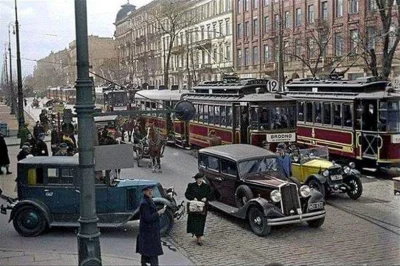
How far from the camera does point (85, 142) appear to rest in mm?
6305

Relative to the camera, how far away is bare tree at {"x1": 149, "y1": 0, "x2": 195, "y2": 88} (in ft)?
107

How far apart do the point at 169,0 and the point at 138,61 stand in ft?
33.8

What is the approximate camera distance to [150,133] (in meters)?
18.9

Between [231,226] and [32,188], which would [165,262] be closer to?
[231,226]

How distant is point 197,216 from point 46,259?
257cm

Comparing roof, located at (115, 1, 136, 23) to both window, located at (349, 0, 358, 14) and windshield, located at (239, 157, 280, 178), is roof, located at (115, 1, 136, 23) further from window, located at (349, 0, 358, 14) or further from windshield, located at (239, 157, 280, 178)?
window, located at (349, 0, 358, 14)

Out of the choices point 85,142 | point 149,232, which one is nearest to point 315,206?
point 149,232

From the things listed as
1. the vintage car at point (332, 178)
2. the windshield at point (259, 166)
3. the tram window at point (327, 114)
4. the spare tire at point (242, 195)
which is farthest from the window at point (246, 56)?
the spare tire at point (242, 195)

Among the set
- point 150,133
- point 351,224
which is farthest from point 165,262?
A: point 150,133

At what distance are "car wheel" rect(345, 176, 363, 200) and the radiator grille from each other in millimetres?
3474

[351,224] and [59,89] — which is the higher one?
[59,89]

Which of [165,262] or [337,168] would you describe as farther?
[337,168]

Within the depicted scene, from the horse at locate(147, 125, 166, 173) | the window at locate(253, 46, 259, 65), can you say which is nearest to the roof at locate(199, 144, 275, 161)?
the horse at locate(147, 125, 166, 173)

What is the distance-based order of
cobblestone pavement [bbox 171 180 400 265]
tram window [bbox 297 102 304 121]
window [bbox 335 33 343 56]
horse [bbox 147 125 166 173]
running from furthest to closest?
window [bbox 335 33 343 56], tram window [bbox 297 102 304 121], horse [bbox 147 125 166 173], cobblestone pavement [bbox 171 180 400 265]
